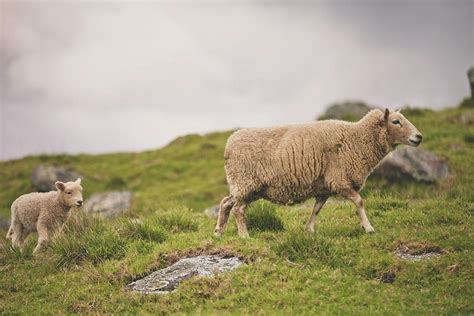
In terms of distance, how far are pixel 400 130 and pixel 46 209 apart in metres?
8.70

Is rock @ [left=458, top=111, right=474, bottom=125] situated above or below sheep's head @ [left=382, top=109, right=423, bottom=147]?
below

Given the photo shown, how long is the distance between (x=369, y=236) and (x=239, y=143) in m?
3.42

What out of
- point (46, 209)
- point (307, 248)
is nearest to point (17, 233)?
point (46, 209)

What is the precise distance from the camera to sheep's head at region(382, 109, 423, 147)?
1226 centimetres

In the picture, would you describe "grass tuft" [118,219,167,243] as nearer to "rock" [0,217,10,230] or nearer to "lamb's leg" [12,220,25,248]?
"lamb's leg" [12,220,25,248]

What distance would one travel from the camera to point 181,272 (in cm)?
1025

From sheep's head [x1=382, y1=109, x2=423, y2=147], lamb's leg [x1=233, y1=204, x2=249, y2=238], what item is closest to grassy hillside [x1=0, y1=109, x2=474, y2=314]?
lamb's leg [x1=233, y1=204, x2=249, y2=238]

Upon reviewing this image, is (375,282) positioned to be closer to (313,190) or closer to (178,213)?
(313,190)

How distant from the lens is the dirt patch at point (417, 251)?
10.2 m

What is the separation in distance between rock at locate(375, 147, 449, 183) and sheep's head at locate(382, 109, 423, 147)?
832 cm

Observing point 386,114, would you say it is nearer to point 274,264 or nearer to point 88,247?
point 274,264

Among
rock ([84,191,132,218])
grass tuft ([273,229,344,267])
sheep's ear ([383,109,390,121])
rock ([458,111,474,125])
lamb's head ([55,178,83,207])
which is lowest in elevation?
rock ([84,191,132,218])

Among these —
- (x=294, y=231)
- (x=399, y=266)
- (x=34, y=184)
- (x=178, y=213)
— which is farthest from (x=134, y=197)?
(x=399, y=266)

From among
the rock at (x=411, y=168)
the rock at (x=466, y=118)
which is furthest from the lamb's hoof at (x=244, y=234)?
the rock at (x=466, y=118)
